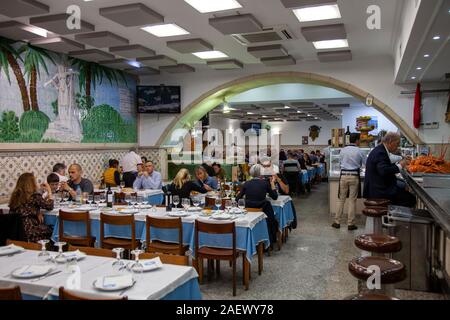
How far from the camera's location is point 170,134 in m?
11.1

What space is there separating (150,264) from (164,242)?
76.4 inches

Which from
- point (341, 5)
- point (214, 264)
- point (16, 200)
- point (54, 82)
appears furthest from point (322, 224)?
point (54, 82)

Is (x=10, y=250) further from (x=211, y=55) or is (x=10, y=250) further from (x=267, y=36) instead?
(x=211, y=55)

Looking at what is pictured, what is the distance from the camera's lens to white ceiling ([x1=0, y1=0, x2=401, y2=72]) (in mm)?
5555

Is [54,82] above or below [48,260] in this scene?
above

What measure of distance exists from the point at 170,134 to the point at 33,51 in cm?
440

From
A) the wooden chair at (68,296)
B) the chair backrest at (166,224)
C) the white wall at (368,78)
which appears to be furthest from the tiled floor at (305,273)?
the white wall at (368,78)

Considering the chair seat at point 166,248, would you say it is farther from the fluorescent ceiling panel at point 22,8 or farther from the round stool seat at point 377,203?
the fluorescent ceiling panel at point 22,8

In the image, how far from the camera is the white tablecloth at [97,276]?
8.18 ft

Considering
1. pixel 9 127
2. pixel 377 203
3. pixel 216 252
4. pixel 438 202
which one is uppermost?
pixel 9 127

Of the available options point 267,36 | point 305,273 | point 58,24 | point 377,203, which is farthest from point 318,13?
point 58,24

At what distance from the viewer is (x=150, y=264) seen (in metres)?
2.90
